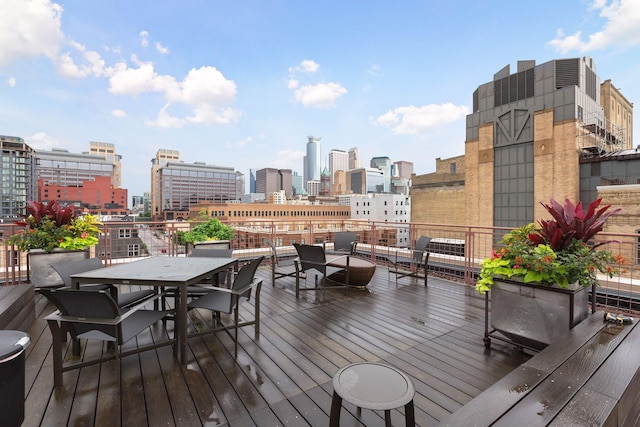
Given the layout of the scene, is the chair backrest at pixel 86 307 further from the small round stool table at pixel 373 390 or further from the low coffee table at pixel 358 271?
the low coffee table at pixel 358 271

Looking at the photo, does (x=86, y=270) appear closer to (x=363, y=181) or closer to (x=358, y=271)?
(x=358, y=271)

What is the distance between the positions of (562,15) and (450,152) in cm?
1956

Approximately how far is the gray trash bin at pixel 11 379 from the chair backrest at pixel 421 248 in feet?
16.2

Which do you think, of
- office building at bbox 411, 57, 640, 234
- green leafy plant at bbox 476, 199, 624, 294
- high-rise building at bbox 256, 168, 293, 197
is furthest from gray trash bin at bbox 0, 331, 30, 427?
high-rise building at bbox 256, 168, 293, 197

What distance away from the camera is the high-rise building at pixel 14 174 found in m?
63.5

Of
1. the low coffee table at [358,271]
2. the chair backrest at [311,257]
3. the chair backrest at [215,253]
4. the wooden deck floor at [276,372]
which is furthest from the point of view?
the low coffee table at [358,271]

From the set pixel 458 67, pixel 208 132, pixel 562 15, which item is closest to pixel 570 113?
pixel 562 15

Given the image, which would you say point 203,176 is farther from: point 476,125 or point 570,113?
point 570,113

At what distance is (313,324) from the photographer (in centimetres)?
328

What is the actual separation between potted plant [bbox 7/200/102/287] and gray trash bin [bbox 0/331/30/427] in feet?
11.6

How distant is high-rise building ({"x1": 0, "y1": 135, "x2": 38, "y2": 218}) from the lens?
208 ft

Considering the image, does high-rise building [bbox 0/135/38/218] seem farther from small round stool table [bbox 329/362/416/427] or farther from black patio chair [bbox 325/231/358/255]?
small round stool table [bbox 329/362/416/427]

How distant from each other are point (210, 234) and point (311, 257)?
2.42 meters

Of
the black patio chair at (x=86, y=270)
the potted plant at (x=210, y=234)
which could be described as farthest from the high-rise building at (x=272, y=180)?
the black patio chair at (x=86, y=270)
